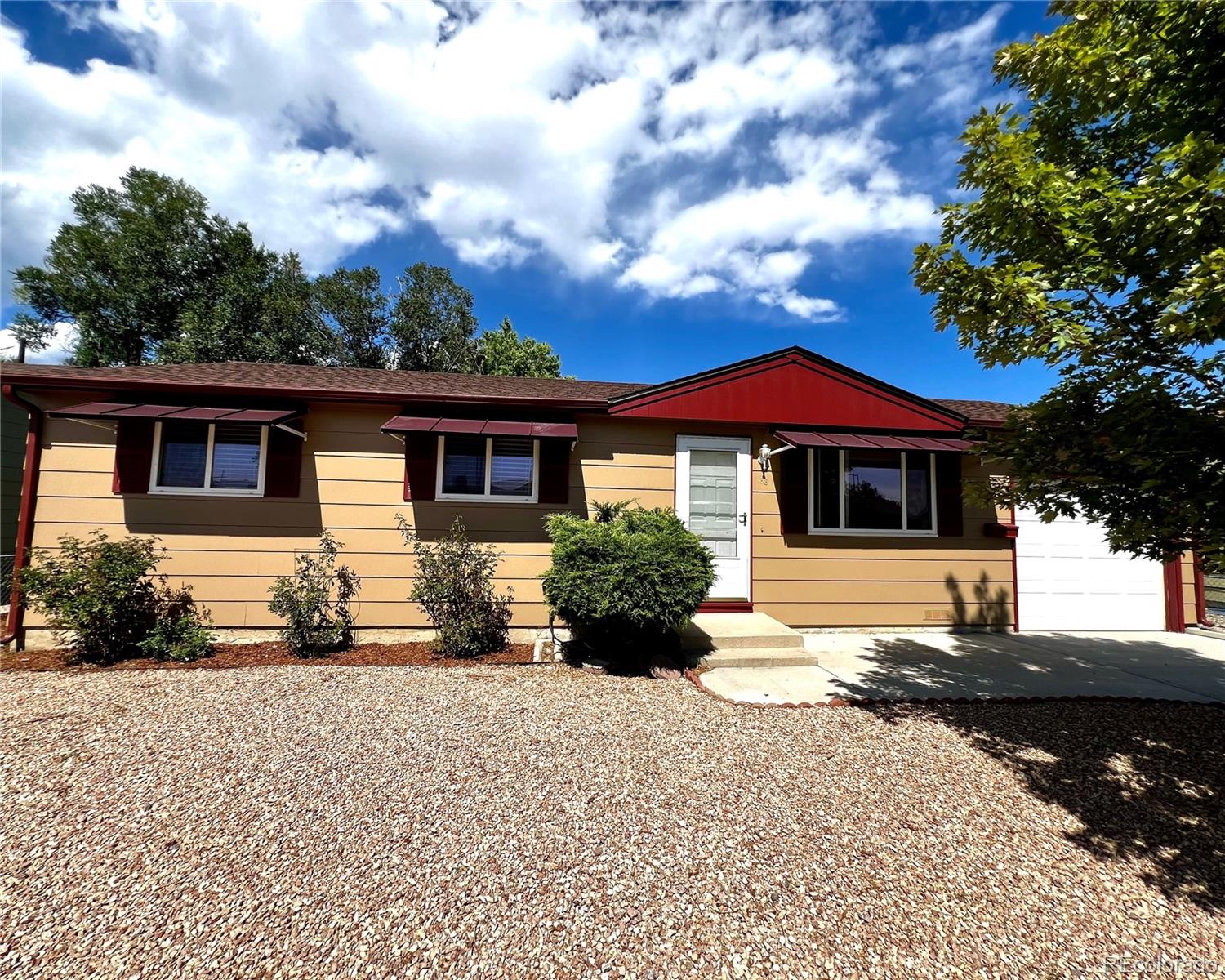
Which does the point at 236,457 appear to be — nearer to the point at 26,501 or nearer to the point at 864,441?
the point at 26,501

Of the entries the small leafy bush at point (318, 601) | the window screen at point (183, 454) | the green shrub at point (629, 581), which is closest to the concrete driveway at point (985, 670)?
the green shrub at point (629, 581)

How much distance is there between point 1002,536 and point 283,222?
77.4 feet

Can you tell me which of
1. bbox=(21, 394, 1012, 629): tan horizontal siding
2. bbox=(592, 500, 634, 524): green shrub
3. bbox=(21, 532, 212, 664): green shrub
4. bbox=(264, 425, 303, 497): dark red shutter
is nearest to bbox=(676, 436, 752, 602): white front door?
bbox=(21, 394, 1012, 629): tan horizontal siding

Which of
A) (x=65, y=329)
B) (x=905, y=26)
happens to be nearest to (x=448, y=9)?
(x=905, y=26)

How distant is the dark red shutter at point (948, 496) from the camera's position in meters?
6.47

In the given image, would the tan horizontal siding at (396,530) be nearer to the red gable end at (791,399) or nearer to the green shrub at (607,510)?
the green shrub at (607,510)

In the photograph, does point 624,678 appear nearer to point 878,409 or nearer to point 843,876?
point 843,876

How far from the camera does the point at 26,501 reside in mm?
5219

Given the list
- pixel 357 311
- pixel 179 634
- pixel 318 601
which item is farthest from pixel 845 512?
pixel 357 311

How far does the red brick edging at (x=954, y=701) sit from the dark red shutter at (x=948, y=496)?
2.73 m

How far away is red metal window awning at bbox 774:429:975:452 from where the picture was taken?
5.85 meters

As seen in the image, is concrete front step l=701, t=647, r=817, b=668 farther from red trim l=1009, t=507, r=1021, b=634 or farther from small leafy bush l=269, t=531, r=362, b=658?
small leafy bush l=269, t=531, r=362, b=658

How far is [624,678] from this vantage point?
4.45m

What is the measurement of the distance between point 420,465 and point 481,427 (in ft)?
3.17
